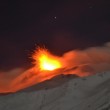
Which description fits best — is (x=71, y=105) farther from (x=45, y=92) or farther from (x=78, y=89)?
(x=45, y=92)

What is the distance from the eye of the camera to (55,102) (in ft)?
454

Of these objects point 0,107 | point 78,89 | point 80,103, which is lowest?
point 80,103

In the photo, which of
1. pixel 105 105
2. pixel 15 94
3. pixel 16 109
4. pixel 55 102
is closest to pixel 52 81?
pixel 15 94

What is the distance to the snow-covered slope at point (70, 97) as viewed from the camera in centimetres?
12054

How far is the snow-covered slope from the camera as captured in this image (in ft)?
395

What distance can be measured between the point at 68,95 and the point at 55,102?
13.8 feet

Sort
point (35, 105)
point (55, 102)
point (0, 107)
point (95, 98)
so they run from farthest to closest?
point (0, 107) < point (35, 105) < point (55, 102) < point (95, 98)

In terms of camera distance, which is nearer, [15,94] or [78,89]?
[78,89]

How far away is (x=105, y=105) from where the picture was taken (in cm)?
10856

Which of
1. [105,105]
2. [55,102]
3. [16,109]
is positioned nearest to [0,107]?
[16,109]

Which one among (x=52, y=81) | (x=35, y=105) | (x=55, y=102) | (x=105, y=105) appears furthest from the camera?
(x=52, y=81)

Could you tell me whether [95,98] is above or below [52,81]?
below

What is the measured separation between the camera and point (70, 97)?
137 m

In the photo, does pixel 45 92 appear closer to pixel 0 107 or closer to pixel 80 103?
pixel 0 107
